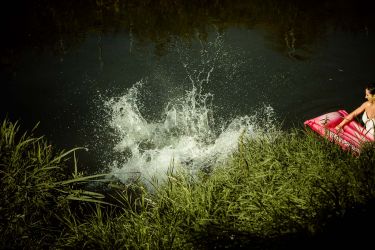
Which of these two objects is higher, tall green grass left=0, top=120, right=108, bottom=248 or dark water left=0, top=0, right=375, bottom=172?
dark water left=0, top=0, right=375, bottom=172

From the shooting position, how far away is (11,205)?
2.99 metres

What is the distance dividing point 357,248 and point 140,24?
33.5 feet

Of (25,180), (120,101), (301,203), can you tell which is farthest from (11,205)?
(120,101)

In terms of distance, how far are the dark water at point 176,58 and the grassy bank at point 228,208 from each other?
2.36 metres

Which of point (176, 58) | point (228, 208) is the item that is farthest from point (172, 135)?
point (176, 58)

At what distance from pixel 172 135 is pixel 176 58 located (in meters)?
3.45

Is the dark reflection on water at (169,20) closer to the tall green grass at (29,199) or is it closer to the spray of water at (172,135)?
the spray of water at (172,135)

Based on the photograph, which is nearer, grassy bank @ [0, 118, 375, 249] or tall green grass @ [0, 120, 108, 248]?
grassy bank @ [0, 118, 375, 249]

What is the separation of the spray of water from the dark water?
275 millimetres

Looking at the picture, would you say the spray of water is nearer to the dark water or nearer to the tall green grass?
the dark water

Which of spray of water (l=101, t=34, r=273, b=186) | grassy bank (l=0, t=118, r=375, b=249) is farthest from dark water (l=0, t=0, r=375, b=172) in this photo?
grassy bank (l=0, t=118, r=375, b=249)

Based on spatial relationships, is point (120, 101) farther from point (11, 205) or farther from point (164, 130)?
point (11, 205)

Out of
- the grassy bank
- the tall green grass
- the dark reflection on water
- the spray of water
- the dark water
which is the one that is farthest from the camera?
the dark reflection on water

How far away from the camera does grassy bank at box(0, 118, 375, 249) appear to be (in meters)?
2.62
